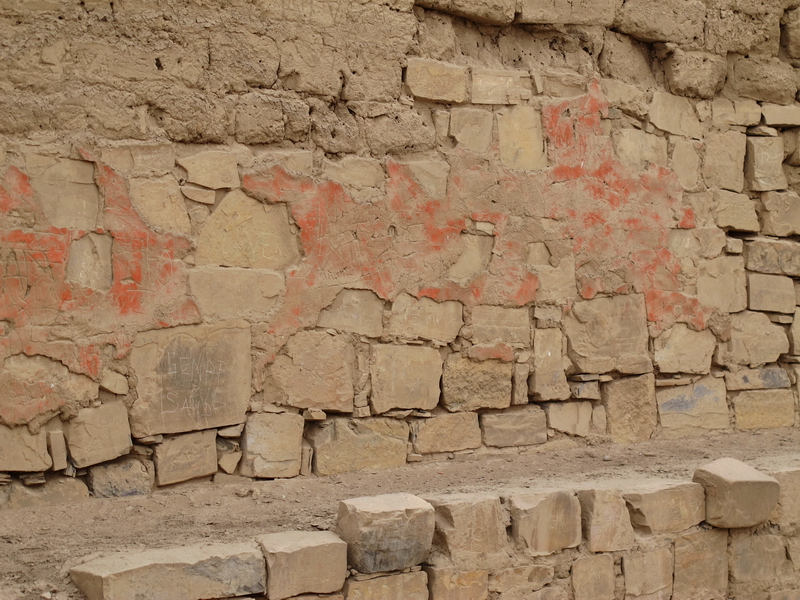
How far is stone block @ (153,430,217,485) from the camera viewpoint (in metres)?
3.79

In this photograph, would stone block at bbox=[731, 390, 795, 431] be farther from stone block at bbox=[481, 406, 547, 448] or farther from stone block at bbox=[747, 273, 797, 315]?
stone block at bbox=[481, 406, 547, 448]

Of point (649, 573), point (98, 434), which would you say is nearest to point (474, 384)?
point (649, 573)

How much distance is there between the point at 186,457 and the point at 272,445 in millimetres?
400

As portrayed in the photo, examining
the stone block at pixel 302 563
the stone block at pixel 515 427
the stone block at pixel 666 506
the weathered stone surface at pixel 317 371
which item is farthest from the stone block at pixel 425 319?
the stone block at pixel 302 563

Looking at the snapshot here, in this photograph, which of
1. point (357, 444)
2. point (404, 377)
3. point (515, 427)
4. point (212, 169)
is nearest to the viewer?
point (212, 169)

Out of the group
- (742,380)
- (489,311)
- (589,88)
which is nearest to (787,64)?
(589,88)

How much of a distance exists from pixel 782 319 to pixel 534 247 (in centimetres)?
188

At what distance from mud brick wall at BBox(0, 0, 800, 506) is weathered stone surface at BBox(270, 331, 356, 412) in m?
0.01

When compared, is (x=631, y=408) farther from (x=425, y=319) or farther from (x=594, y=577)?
(x=425, y=319)

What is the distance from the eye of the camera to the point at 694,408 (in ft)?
17.0

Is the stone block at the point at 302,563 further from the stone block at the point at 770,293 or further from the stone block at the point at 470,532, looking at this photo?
the stone block at the point at 770,293

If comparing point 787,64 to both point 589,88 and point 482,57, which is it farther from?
point 482,57

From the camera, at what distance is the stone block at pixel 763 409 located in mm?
5316

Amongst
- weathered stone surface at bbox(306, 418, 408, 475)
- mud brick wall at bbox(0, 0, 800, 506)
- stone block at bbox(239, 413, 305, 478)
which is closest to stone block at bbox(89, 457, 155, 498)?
mud brick wall at bbox(0, 0, 800, 506)
